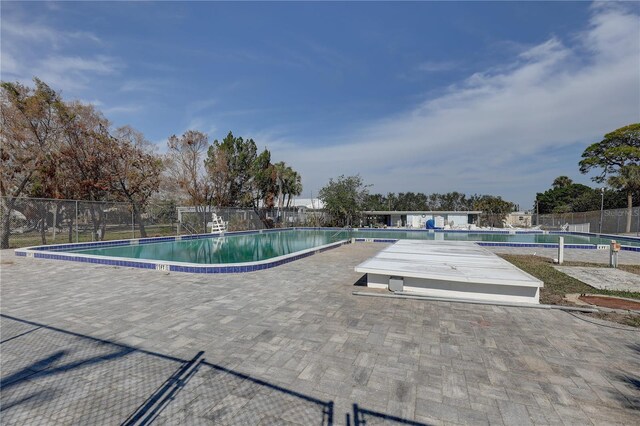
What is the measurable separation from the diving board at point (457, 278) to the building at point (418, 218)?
24.8 meters

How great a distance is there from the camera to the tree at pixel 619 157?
27.2 meters

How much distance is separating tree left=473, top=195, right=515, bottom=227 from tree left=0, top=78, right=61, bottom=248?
39.4 metres

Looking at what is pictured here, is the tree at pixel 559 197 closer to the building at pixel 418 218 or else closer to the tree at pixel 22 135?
the building at pixel 418 218

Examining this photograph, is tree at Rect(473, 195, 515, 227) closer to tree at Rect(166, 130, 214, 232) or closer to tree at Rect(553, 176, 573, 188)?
tree at Rect(553, 176, 573, 188)

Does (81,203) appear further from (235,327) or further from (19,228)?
(235,327)

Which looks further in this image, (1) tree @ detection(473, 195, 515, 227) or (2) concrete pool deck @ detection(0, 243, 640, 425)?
(1) tree @ detection(473, 195, 515, 227)

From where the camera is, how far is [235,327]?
3.83 meters

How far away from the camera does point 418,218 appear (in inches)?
1211

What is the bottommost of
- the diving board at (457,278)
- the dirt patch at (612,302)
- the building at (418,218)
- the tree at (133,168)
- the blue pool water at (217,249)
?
the blue pool water at (217,249)

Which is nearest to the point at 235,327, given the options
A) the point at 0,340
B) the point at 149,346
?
the point at 149,346

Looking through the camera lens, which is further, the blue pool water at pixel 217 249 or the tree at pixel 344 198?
the tree at pixel 344 198

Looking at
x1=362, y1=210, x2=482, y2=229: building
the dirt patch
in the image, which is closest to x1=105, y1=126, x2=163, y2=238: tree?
the dirt patch

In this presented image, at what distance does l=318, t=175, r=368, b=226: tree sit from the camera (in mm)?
28188

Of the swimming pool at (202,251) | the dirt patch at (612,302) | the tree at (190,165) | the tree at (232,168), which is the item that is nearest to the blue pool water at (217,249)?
the swimming pool at (202,251)
